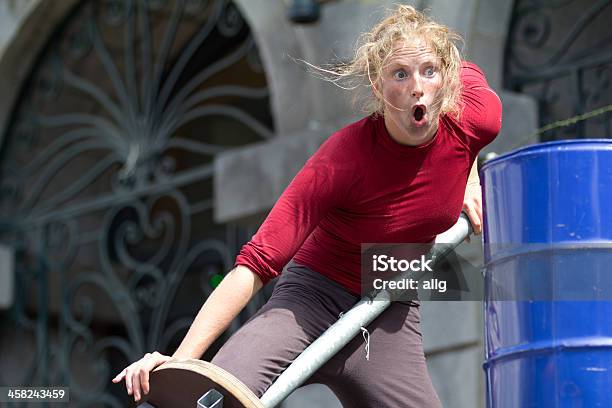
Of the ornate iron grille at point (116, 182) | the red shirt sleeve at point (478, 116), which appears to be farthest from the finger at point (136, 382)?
the ornate iron grille at point (116, 182)

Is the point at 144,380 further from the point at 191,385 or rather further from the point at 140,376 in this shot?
the point at 191,385

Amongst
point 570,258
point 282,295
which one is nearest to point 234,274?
point 282,295

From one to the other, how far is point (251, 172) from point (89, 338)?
203cm

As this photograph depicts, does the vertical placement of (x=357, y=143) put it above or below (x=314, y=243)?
above

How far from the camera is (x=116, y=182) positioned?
8.38m

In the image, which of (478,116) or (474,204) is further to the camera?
(474,204)

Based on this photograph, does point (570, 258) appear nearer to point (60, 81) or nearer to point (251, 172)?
point (251, 172)

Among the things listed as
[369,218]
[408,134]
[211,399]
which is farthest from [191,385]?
[408,134]

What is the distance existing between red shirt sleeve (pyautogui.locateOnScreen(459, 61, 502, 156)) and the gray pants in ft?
1.48

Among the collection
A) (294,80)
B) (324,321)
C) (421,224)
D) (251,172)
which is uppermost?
(294,80)

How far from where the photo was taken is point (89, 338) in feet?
26.9

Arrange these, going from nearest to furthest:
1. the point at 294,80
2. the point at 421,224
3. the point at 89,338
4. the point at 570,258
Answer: the point at 570,258
the point at 421,224
the point at 294,80
the point at 89,338

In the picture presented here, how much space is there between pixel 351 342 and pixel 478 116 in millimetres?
630

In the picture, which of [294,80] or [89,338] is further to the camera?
[89,338]
